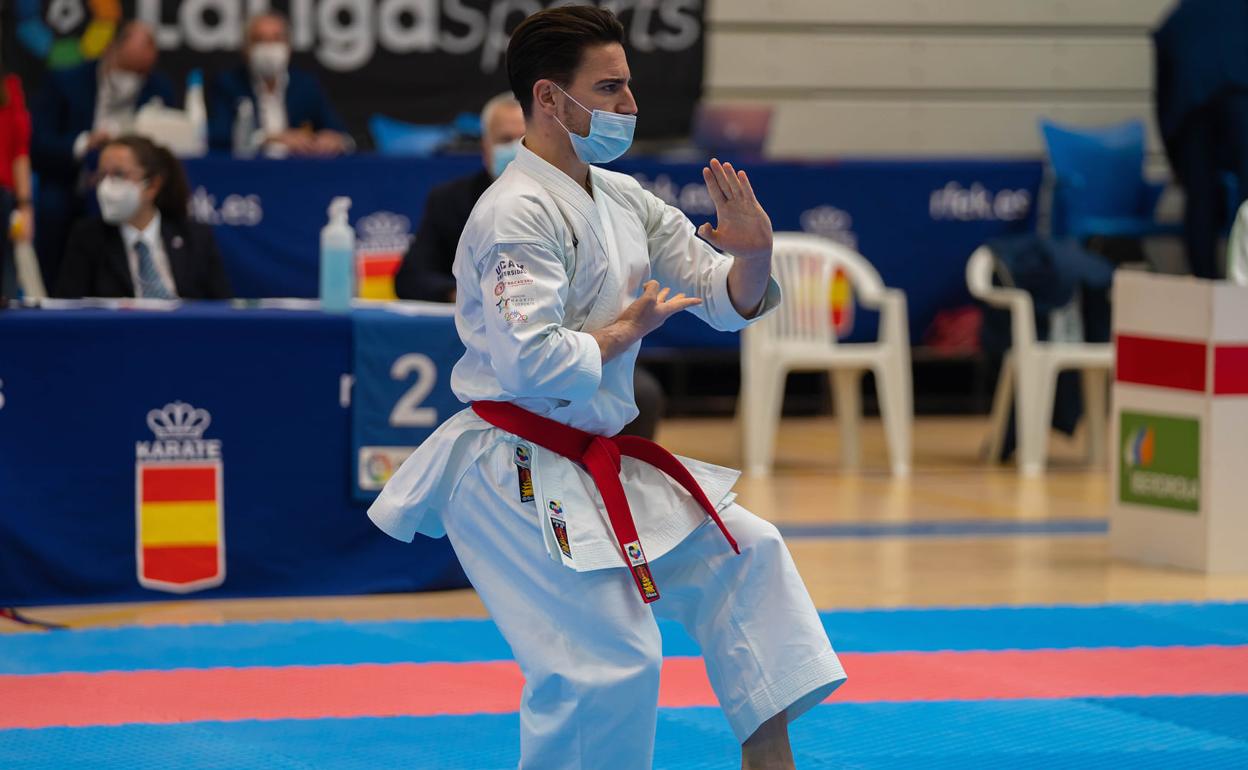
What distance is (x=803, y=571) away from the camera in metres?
6.02

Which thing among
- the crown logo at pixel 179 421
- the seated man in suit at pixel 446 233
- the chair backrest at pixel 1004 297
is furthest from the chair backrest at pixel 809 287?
the crown logo at pixel 179 421

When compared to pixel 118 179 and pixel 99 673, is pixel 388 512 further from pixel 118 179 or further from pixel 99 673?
pixel 118 179

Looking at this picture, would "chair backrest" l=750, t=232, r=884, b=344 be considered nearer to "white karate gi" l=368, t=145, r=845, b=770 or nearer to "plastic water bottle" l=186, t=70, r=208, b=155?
"plastic water bottle" l=186, t=70, r=208, b=155

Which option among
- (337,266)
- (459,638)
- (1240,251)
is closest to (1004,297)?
(1240,251)

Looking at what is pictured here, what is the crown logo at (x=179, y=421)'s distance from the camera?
5.50 meters

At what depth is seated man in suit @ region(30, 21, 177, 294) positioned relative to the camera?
27.1 ft

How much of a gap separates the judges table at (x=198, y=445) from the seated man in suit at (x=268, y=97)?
3.40 metres

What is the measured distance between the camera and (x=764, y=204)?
9.05m

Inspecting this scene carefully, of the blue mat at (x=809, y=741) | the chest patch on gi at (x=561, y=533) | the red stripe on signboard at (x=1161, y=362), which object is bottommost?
the blue mat at (x=809, y=741)

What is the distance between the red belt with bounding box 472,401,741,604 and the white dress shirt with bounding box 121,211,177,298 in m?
3.54

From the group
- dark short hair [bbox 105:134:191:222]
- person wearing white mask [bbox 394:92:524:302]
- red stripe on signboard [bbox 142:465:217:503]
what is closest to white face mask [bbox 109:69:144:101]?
dark short hair [bbox 105:134:191:222]

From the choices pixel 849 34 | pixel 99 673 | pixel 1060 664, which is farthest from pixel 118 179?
pixel 849 34

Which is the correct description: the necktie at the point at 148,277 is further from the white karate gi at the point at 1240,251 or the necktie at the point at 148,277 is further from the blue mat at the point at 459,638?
the white karate gi at the point at 1240,251

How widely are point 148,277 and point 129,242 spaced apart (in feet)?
0.47
